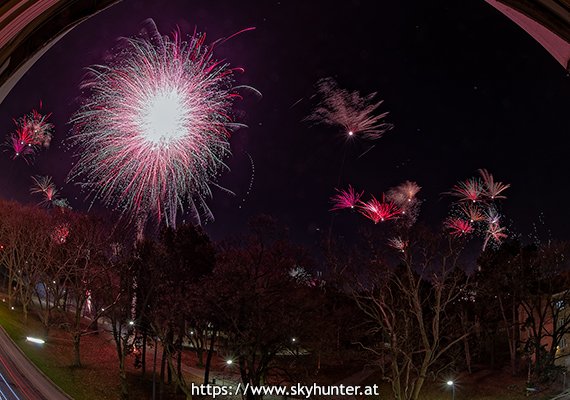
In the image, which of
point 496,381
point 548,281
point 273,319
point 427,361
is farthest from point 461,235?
point 496,381

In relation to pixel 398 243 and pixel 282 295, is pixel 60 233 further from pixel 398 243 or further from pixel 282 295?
pixel 398 243

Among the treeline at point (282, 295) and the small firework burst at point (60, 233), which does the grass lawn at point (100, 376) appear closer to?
the treeline at point (282, 295)

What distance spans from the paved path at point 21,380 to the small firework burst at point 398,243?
62.2 feet

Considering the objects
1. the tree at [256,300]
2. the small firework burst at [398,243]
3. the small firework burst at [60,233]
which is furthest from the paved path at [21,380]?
the small firework burst at [398,243]

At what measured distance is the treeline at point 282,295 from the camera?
75.3 ft

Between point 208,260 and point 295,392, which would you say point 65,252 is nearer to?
point 208,260

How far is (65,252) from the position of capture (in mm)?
36438

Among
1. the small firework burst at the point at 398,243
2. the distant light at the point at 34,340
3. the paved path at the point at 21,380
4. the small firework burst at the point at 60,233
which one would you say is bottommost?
the paved path at the point at 21,380

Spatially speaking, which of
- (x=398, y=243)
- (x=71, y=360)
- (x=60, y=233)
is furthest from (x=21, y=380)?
→ (x=398, y=243)

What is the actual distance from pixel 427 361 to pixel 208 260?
2025 centimetres

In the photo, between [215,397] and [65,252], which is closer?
[215,397]

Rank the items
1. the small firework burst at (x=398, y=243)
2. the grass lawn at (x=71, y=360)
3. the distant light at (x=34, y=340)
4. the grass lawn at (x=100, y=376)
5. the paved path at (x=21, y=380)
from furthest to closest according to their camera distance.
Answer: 1. the distant light at (x=34, y=340)
2. the grass lawn at (x=100, y=376)
3. the grass lawn at (x=71, y=360)
4. the paved path at (x=21, y=380)
5. the small firework burst at (x=398, y=243)

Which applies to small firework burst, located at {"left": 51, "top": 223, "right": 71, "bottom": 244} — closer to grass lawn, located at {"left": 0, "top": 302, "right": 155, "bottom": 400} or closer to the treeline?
the treeline

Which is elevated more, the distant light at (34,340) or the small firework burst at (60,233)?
the small firework burst at (60,233)
